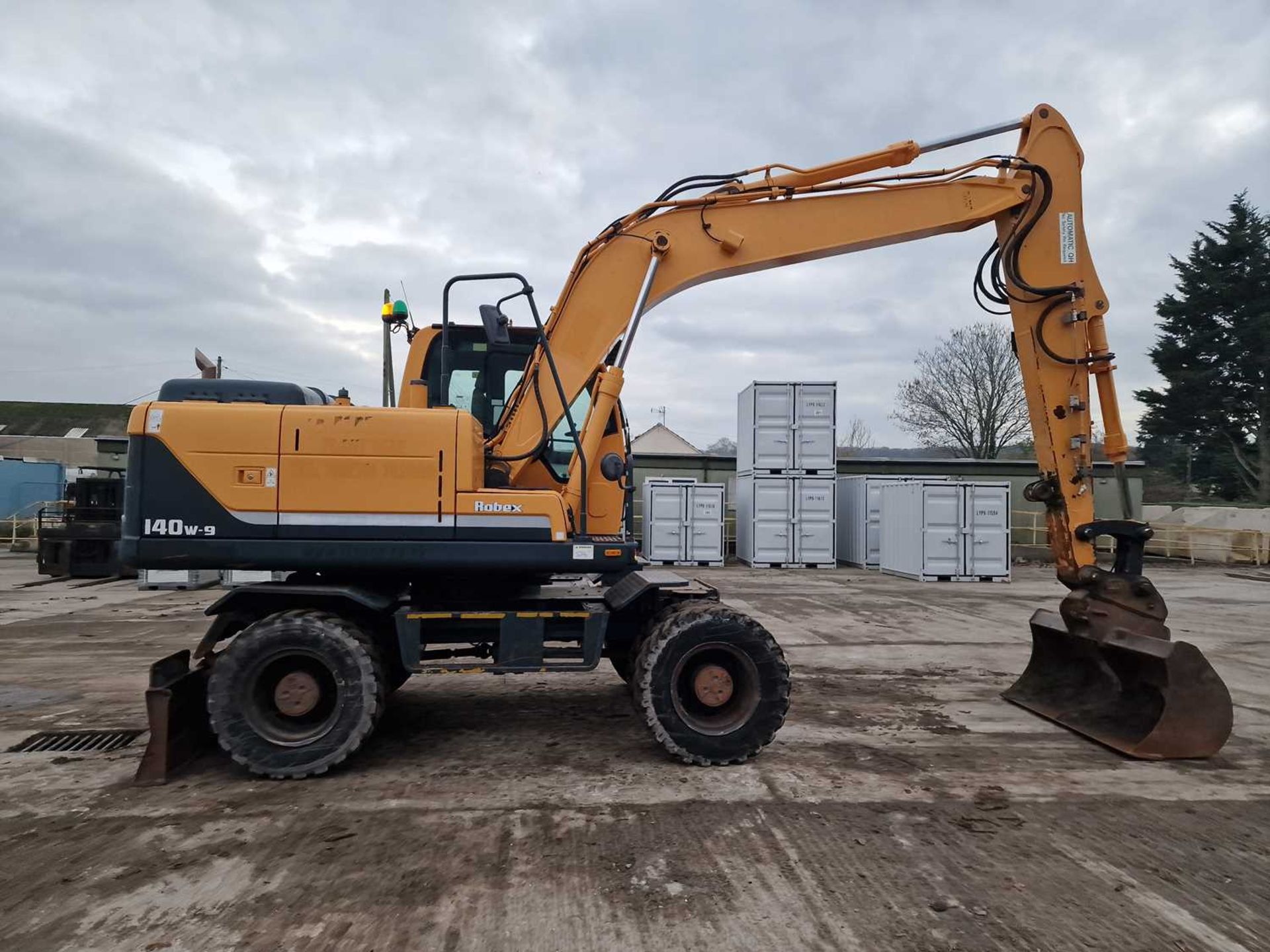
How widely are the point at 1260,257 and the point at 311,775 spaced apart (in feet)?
137

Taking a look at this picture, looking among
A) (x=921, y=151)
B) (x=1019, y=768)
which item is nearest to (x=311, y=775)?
(x=1019, y=768)

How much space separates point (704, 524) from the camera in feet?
59.4

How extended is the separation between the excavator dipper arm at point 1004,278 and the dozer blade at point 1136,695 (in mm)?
27

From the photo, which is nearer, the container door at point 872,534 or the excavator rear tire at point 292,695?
the excavator rear tire at point 292,695

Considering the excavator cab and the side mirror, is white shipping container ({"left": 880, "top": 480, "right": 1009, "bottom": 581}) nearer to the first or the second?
the excavator cab

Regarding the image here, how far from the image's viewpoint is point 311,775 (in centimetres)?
473

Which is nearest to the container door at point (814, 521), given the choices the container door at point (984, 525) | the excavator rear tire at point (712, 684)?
the container door at point (984, 525)

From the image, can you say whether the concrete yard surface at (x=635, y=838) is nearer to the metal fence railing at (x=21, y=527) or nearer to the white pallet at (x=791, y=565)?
the white pallet at (x=791, y=565)

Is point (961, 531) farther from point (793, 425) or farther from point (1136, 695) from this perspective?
point (1136, 695)

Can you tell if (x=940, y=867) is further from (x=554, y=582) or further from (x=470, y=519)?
(x=554, y=582)

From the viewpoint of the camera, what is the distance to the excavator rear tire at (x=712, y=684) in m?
4.87

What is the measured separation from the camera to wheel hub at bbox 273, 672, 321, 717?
4.72 meters

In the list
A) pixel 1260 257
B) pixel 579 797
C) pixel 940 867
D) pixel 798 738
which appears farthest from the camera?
pixel 1260 257

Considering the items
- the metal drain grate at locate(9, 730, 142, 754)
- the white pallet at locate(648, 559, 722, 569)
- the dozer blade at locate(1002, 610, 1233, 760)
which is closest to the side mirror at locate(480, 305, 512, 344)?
the metal drain grate at locate(9, 730, 142, 754)
